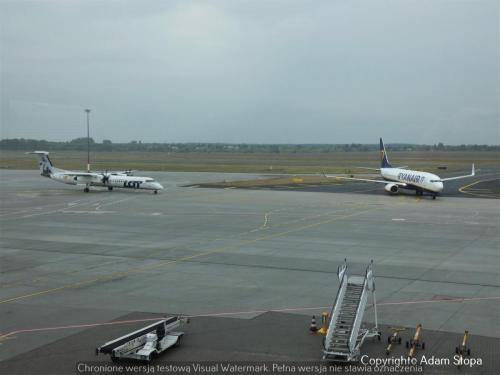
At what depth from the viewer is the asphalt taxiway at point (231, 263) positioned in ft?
73.9

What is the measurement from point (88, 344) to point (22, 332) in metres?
3.07

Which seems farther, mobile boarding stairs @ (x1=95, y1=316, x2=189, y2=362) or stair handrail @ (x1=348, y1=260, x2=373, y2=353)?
stair handrail @ (x1=348, y1=260, x2=373, y2=353)

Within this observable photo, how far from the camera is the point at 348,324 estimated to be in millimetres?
18859

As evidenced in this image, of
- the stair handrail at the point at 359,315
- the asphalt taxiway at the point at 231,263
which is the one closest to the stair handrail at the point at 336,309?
the stair handrail at the point at 359,315

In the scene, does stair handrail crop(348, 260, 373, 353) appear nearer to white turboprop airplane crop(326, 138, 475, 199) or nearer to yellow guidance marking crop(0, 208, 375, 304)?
yellow guidance marking crop(0, 208, 375, 304)

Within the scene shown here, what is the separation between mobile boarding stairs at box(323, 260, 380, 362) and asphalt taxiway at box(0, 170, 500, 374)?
1.76 m

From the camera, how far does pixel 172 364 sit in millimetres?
17219

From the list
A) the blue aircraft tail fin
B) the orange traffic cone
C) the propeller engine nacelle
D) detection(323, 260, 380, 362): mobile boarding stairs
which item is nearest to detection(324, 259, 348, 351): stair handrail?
detection(323, 260, 380, 362): mobile boarding stairs

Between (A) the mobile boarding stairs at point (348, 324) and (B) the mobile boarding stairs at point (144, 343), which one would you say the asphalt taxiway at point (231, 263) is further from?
(B) the mobile boarding stairs at point (144, 343)

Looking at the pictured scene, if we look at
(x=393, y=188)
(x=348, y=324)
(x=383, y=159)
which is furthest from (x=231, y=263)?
(x=383, y=159)

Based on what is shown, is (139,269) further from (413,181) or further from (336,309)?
(413,181)

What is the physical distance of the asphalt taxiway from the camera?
22.5m

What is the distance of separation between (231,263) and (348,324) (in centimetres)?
1473

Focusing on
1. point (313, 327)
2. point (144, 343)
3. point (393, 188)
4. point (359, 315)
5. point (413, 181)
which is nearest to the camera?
point (144, 343)
